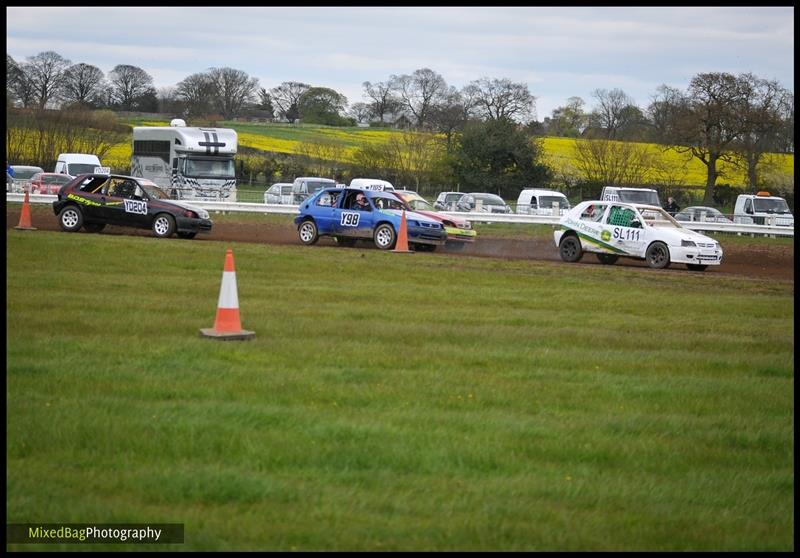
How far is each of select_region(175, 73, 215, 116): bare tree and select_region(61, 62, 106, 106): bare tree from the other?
766 cm

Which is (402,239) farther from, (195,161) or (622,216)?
(195,161)

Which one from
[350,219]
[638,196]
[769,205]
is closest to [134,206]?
[350,219]

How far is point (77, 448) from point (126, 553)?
183cm

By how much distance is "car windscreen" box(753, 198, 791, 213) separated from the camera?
143ft

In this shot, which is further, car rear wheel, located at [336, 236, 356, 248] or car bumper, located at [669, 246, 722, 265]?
car rear wheel, located at [336, 236, 356, 248]

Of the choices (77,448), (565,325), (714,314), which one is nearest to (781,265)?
(714,314)

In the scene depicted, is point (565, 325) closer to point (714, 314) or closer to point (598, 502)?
point (714, 314)

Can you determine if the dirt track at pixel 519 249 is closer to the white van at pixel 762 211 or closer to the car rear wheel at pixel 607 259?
the car rear wheel at pixel 607 259

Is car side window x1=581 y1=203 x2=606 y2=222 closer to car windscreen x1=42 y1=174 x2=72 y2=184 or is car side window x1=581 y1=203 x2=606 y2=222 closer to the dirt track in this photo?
the dirt track

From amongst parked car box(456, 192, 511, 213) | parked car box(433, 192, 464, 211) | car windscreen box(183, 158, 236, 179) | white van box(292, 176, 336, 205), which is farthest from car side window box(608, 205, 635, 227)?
car windscreen box(183, 158, 236, 179)

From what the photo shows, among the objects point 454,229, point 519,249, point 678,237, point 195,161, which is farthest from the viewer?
point 195,161

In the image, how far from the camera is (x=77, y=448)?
7.10m

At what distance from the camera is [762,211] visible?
43.8 m

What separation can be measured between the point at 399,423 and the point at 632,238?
18.1m
